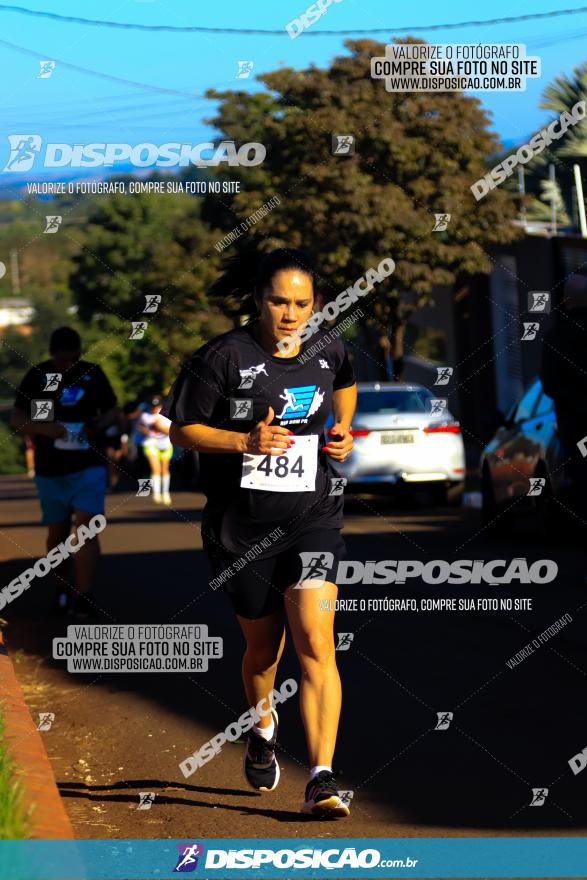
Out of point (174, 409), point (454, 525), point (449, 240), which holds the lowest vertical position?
point (454, 525)

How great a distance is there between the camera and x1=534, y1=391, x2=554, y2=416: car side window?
14.0 metres

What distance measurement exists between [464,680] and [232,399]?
285 cm

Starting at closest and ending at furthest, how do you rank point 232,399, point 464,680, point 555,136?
point 232,399 → point 464,680 → point 555,136

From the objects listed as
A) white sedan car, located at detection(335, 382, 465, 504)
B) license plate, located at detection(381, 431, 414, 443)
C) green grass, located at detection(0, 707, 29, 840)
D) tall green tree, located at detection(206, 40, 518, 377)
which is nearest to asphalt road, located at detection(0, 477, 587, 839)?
green grass, located at detection(0, 707, 29, 840)

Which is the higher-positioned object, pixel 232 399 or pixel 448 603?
pixel 232 399

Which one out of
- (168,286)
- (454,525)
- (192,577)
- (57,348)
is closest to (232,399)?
(57,348)

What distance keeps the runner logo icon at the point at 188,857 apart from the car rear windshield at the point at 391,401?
616 inches

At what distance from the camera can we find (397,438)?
2047 cm

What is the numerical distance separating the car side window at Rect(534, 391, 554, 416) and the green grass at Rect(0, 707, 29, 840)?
955 cm

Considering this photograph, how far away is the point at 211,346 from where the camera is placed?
570 centimetres

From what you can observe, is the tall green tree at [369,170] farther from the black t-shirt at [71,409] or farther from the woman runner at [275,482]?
the woman runner at [275,482]

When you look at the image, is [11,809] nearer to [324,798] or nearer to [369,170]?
[324,798]

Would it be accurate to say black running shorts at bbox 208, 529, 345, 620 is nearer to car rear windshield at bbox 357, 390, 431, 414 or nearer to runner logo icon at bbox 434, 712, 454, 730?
runner logo icon at bbox 434, 712, 454, 730

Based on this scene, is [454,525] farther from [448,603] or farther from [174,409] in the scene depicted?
[174,409]
